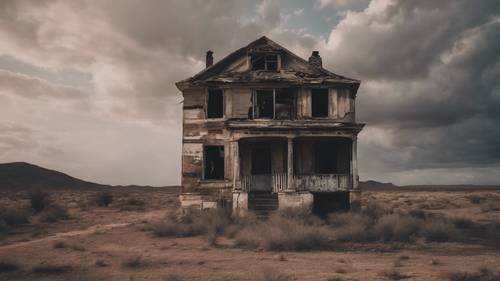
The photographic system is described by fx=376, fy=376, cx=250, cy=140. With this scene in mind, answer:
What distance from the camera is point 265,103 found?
18469 mm

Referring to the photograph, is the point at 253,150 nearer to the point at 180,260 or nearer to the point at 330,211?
the point at 330,211

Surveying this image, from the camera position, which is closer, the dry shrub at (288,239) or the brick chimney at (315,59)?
the dry shrub at (288,239)

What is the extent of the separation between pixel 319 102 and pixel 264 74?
307 centimetres

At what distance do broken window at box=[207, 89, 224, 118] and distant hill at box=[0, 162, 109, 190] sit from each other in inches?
2035

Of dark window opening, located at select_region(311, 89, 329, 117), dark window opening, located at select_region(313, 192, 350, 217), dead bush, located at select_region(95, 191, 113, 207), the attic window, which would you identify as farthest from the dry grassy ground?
dead bush, located at select_region(95, 191, 113, 207)

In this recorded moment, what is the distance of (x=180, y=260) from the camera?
343 inches

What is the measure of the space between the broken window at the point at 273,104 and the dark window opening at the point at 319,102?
1.17 meters

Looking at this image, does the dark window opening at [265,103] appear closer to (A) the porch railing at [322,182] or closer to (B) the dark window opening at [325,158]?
(B) the dark window opening at [325,158]

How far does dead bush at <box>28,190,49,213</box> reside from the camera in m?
21.3

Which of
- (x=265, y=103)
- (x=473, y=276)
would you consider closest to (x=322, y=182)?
(x=265, y=103)

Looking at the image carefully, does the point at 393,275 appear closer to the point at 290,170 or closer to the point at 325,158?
the point at 290,170

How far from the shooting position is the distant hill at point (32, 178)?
2413 inches

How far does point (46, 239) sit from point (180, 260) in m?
6.18

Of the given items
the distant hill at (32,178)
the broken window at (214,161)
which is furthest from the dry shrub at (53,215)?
the distant hill at (32,178)
